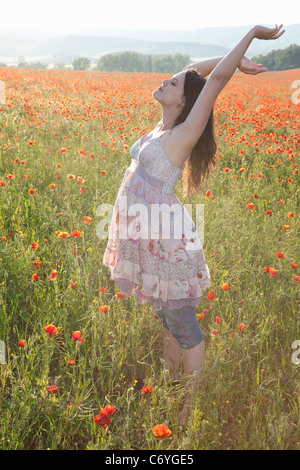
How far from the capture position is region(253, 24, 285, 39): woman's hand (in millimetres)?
1875

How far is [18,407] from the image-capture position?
1.89 m

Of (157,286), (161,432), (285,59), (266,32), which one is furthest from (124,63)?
(161,432)

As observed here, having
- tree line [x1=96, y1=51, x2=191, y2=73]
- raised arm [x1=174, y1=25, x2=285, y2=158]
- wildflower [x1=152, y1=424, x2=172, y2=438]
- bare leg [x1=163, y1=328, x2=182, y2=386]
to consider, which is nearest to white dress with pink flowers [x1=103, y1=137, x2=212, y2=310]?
raised arm [x1=174, y1=25, x2=285, y2=158]

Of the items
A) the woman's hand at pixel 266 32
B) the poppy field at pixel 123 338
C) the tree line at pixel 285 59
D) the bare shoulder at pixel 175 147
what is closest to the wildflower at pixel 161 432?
the poppy field at pixel 123 338

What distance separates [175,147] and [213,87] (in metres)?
0.34

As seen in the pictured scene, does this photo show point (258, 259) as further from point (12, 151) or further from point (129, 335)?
point (12, 151)

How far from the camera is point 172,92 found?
209 centimetres

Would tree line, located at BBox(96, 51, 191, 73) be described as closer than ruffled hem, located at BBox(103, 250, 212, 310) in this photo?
No

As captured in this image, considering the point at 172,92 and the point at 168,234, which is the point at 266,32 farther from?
the point at 168,234

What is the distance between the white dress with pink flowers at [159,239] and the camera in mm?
2025

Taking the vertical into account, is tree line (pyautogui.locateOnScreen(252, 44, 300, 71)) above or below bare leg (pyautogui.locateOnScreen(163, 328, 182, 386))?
above

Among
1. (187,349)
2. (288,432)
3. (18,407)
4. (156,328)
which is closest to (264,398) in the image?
(288,432)

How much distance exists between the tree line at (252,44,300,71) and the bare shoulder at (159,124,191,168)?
46.2m

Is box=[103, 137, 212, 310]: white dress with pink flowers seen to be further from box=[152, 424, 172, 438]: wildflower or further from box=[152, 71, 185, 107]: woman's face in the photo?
box=[152, 424, 172, 438]: wildflower
